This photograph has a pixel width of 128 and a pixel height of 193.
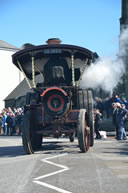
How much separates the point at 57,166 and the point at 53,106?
2.72 metres

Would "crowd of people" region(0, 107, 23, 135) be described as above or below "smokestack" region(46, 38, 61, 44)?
below

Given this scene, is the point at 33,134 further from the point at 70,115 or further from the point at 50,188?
the point at 50,188

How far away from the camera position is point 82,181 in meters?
6.38

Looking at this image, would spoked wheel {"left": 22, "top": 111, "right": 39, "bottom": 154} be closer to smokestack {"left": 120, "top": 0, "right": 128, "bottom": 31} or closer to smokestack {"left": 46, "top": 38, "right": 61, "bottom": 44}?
smokestack {"left": 46, "top": 38, "right": 61, "bottom": 44}

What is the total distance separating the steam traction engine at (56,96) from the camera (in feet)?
34.5

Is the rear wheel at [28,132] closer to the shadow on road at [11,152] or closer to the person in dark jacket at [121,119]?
the shadow on road at [11,152]

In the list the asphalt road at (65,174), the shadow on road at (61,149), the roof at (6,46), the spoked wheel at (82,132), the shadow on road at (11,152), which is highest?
the roof at (6,46)

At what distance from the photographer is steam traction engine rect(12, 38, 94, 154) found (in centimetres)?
1051

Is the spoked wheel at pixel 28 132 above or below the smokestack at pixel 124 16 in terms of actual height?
below

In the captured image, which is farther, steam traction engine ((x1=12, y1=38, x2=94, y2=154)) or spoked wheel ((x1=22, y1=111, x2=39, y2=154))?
steam traction engine ((x1=12, y1=38, x2=94, y2=154))

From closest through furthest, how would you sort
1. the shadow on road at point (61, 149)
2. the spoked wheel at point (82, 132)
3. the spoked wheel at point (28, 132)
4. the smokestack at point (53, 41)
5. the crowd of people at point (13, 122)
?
the spoked wheel at point (82, 132) → the spoked wheel at point (28, 132) → the shadow on road at point (61, 149) → the smokestack at point (53, 41) → the crowd of people at point (13, 122)

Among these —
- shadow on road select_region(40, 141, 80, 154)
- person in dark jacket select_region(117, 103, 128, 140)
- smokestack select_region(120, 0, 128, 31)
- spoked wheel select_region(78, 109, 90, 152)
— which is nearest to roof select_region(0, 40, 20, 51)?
smokestack select_region(120, 0, 128, 31)

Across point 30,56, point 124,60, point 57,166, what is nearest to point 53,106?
point 30,56

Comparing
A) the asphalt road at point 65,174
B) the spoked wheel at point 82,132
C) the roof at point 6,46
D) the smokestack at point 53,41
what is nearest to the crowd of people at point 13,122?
the smokestack at point 53,41
